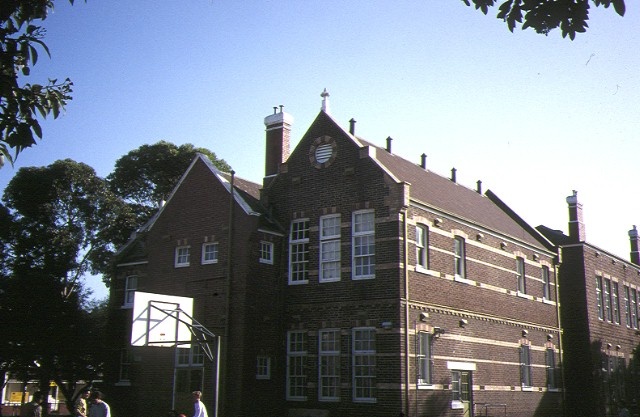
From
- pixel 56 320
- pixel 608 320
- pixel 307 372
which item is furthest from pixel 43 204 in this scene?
pixel 608 320

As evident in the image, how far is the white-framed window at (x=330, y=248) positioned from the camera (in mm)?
25688

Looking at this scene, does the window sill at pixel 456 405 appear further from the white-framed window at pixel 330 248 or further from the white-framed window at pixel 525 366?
the white-framed window at pixel 330 248

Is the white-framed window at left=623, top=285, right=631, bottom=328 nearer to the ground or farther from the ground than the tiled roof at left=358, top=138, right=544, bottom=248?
nearer to the ground

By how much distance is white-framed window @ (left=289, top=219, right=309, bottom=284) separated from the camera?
87.1 ft

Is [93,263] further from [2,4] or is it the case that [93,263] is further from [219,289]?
[2,4]


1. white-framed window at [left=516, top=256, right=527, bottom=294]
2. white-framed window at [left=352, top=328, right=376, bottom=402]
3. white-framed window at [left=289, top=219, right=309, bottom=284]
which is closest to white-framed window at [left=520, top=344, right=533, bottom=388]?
white-framed window at [left=516, top=256, right=527, bottom=294]

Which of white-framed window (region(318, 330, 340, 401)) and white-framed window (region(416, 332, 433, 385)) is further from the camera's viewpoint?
white-framed window (region(318, 330, 340, 401))

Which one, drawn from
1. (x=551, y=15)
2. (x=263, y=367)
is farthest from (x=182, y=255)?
(x=551, y=15)

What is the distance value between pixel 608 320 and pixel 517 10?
3614 cm

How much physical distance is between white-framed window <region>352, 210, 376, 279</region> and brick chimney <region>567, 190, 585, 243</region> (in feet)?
57.5

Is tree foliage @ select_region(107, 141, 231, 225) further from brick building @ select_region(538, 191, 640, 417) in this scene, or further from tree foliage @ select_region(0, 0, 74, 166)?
tree foliage @ select_region(0, 0, 74, 166)

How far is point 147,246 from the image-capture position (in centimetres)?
2922

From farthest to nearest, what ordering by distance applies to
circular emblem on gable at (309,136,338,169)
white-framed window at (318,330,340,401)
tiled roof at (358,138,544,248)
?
tiled roof at (358,138,544,248)
circular emblem on gable at (309,136,338,169)
white-framed window at (318,330,340,401)

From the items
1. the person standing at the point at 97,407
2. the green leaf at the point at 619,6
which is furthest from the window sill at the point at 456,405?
the green leaf at the point at 619,6
